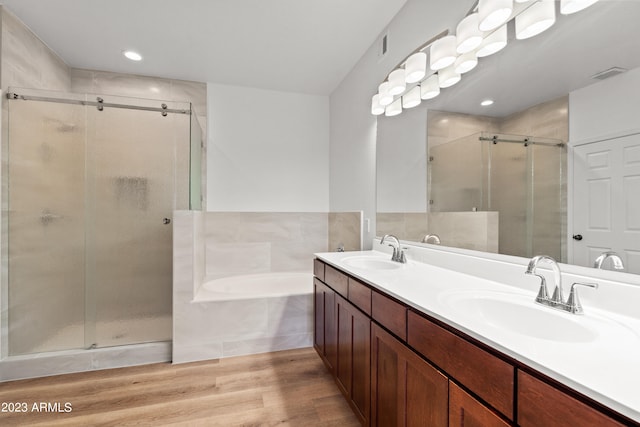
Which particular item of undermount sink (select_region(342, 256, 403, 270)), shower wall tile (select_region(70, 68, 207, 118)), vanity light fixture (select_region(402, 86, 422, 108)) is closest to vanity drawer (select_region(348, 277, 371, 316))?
undermount sink (select_region(342, 256, 403, 270))

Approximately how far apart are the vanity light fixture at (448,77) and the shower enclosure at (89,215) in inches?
81.0

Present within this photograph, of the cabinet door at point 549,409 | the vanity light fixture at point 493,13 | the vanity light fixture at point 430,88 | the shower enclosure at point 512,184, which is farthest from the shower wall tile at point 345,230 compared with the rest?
the cabinet door at point 549,409

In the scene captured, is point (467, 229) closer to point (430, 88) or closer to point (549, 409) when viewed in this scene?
point (430, 88)

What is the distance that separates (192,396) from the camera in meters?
1.78

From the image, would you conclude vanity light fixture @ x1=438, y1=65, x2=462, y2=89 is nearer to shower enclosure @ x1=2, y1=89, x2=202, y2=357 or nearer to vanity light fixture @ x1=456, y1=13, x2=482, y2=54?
vanity light fixture @ x1=456, y1=13, x2=482, y2=54

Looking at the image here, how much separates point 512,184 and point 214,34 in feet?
7.72

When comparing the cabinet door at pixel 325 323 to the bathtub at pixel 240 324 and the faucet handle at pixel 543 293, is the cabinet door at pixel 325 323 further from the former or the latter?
the faucet handle at pixel 543 293

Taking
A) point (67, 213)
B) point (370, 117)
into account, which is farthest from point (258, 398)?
point (370, 117)

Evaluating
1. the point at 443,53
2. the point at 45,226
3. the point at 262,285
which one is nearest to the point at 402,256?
the point at 443,53

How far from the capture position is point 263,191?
3.25 metres

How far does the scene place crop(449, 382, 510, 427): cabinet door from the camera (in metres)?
0.69

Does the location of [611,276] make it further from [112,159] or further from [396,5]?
[112,159]

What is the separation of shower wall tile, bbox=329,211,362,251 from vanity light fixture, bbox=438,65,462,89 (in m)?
1.24

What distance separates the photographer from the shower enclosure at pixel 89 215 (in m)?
2.05
